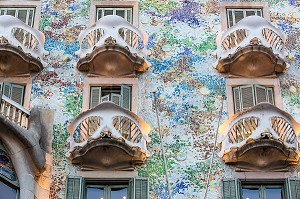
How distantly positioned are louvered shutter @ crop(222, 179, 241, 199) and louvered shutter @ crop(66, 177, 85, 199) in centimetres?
365

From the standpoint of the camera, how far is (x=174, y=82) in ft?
75.7

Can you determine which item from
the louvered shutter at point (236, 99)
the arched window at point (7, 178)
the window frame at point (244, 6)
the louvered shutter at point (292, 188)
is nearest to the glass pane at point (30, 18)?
the arched window at point (7, 178)

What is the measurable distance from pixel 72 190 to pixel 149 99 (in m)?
3.77

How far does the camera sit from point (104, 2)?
25.1 m

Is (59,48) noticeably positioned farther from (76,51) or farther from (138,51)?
(138,51)

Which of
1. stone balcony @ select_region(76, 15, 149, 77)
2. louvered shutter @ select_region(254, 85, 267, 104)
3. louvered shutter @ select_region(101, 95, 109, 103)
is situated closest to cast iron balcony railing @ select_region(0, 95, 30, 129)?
louvered shutter @ select_region(101, 95, 109, 103)

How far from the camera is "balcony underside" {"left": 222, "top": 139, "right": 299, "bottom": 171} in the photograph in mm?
20688

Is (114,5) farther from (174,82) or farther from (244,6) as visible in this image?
(244,6)

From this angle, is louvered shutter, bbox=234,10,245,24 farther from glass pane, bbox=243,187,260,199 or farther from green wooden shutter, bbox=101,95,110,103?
glass pane, bbox=243,187,260,199

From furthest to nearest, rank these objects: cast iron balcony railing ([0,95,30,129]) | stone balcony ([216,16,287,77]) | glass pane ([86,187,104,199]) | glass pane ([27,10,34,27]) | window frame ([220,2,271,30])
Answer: window frame ([220,2,271,30]) → glass pane ([27,10,34,27]) → stone balcony ([216,16,287,77]) → glass pane ([86,187,104,199]) → cast iron balcony railing ([0,95,30,129])

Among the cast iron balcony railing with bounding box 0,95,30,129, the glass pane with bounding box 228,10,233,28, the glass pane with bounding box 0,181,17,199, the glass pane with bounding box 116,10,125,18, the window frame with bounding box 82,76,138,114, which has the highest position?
the glass pane with bounding box 116,10,125,18

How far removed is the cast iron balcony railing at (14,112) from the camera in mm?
20500

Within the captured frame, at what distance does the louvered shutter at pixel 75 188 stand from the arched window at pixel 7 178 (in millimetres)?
1420

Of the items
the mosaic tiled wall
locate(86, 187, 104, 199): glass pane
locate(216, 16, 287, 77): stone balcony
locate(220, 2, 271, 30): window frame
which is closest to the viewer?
locate(86, 187, 104, 199): glass pane
